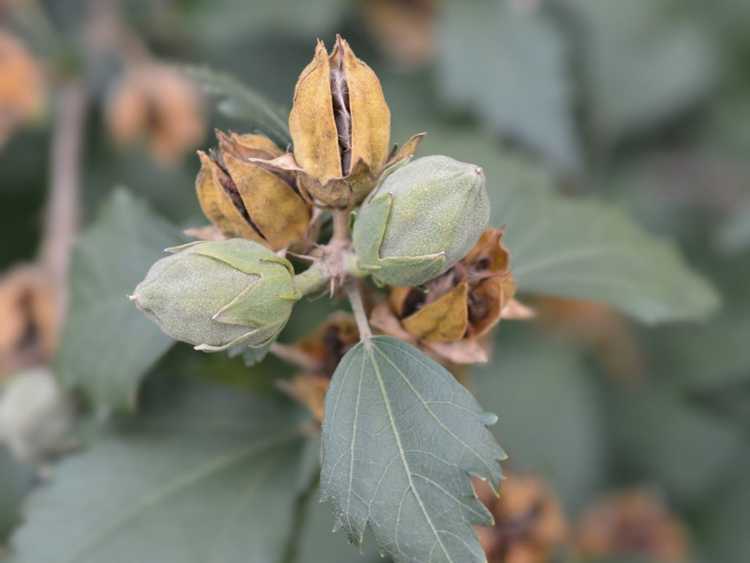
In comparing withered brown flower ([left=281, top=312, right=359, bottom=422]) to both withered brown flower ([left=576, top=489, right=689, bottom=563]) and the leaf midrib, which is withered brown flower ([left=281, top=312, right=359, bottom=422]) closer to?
the leaf midrib

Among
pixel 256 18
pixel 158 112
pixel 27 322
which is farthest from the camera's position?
pixel 256 18

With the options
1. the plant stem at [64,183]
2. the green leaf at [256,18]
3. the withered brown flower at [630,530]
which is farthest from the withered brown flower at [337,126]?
the withered brown flower at [630,530]

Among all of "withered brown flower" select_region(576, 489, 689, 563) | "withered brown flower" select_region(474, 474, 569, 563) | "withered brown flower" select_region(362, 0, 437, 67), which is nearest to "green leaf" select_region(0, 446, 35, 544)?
"withered brown flower" select_region(474, 474, 569, 563)

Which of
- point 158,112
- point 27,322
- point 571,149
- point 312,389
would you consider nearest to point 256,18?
point 158,112

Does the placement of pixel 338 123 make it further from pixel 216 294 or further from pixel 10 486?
pixel 10 486

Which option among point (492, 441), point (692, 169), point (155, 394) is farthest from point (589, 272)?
point (692, 169)

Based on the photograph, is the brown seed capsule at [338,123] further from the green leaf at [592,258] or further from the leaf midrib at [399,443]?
the green leaf at [592,258]

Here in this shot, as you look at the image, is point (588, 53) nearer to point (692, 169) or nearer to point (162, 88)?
point (692, 169)
